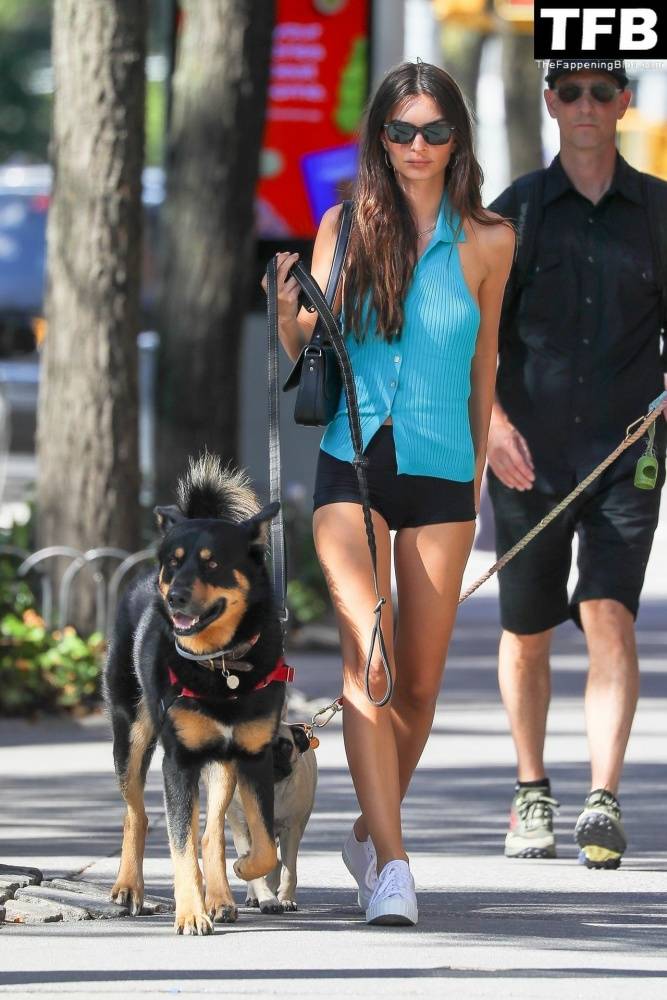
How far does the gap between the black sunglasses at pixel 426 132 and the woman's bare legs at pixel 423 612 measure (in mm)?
984

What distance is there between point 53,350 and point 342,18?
5328mm

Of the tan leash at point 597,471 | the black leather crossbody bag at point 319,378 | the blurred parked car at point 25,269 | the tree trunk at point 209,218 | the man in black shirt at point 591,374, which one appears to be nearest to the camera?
the black leather crossbody bag at point 319,378

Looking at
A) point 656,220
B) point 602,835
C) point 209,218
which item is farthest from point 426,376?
point 209,218

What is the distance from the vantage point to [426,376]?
5.89 m

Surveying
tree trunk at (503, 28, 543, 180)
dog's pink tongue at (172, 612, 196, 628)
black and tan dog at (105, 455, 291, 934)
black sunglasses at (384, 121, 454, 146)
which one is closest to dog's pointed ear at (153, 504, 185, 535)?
black and tan dog at (105, 455, 291, 934)

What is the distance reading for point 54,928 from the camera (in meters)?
5.72

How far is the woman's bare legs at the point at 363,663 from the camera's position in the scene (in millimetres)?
5801

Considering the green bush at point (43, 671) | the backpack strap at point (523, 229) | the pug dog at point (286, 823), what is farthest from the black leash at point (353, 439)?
the green bush at point (43, 671)

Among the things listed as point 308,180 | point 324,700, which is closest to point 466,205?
point 324,700

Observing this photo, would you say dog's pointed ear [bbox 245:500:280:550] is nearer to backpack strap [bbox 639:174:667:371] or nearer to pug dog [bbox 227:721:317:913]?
pug dog [bbox 227:721:317:913]

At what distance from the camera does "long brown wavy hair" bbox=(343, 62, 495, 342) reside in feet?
19.3

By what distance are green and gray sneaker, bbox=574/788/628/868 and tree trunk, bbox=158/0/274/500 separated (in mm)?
6377

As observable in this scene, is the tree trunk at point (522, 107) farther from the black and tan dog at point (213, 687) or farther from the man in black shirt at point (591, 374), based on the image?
the black and tan dog at point (213, 687)

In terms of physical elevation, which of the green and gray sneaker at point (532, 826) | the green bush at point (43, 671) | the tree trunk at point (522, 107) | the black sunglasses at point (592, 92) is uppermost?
the tree trunk at point (522, 107)
